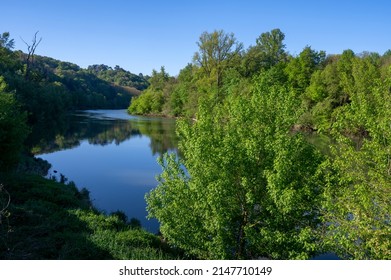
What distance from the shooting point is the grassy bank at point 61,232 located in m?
12.4

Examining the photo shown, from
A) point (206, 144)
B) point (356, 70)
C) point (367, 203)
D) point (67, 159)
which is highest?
point (356, 70)

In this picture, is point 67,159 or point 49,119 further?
point 49,119

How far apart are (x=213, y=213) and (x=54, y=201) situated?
9.24m

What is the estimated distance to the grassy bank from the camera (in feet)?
40.5

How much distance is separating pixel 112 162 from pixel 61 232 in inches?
834

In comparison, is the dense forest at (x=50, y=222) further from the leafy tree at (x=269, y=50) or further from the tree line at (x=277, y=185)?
the leafy tree at (x=269, y=50)

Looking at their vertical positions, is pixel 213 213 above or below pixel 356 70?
below

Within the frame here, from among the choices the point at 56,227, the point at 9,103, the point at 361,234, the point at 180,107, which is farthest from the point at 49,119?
the point at 361,234

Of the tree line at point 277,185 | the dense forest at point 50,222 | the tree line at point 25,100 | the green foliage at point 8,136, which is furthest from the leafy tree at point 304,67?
the tree line at point 277,185

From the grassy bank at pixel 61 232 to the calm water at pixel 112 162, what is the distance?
299cm

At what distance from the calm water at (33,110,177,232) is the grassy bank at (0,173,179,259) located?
9.80 feet

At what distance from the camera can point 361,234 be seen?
10.4 m

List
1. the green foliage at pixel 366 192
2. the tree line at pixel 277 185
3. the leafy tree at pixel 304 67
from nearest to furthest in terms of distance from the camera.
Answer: the green foliage at pixel 366 192 → the tree line at pixel 277 185 → the leafy tree at pixel 304 67

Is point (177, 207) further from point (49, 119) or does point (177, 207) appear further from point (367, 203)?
point (49, 119)
